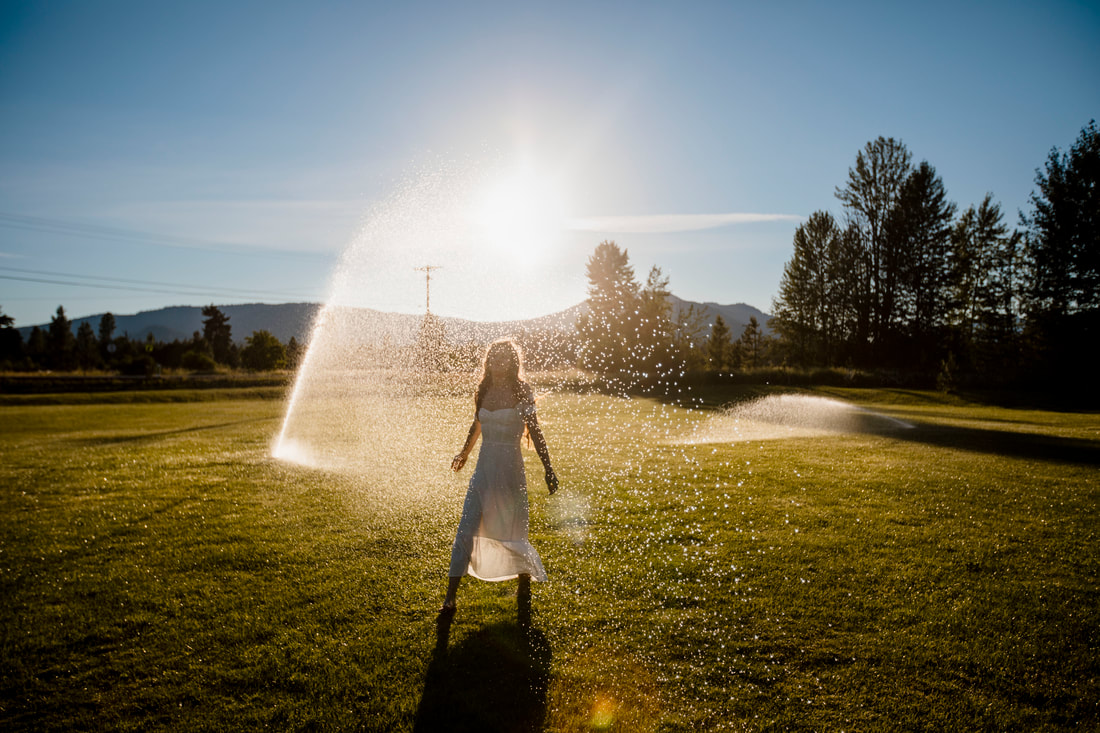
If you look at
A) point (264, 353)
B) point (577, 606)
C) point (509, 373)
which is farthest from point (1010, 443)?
point (264, 353)

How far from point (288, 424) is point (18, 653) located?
19.8m

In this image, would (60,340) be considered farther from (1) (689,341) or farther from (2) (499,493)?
(2) (499,493)

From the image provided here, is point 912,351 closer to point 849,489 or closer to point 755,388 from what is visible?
point 755,388

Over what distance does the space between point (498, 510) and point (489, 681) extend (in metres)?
1.80

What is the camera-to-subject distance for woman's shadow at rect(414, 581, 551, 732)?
412 centimetres

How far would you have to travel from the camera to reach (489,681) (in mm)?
4625

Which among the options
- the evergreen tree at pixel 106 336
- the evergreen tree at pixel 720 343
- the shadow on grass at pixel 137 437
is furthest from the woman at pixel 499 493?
the evergreen tree at pixel 106 336

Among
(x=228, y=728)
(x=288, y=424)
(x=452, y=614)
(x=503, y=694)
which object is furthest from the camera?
(x=288, y=424)

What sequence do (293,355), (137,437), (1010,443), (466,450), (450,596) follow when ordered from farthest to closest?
1. (293,355)
2. (137,437)
3. (1010,443)
4. (466,450)
5. (450,596)

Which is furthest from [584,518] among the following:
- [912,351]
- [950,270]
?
[950,270]

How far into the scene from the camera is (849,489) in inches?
435

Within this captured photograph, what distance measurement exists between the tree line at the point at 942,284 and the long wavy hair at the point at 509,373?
138ft

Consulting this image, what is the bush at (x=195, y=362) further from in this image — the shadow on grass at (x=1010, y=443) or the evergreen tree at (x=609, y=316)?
the shadow on grass at (x=1010, y=443)

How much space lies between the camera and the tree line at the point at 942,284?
39.9 metres
